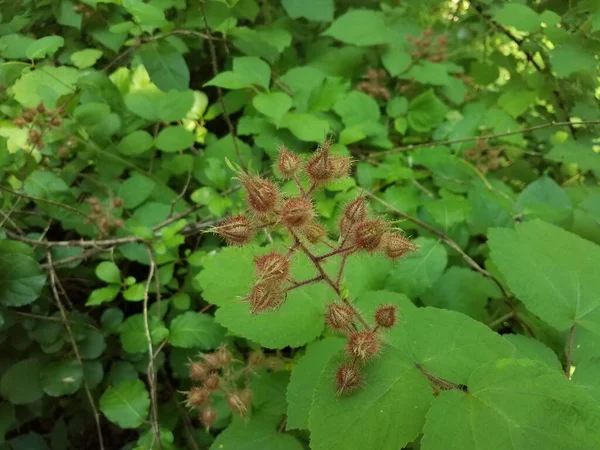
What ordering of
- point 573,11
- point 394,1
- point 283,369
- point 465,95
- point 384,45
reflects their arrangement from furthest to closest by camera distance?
1. point 394,1
2. point 465,95
3. point 384,45
4. point 573,11
5. point 283,369

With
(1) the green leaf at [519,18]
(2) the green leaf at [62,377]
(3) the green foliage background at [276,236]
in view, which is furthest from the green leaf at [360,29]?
(2) the green leaf at [62,377]

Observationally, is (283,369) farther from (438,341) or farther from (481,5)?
(481,5)

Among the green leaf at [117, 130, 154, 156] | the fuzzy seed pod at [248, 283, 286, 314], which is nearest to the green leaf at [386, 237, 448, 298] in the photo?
the fuzzy seed pod at [248, 283, 286, 314]

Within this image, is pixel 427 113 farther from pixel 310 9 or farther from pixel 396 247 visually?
pixel 396 247

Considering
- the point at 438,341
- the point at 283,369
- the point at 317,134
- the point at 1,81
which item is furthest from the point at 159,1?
the point at 438,341

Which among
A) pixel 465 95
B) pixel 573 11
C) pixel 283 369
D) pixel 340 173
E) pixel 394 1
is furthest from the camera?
pixel 394 1

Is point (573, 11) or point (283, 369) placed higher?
point (573, 11)

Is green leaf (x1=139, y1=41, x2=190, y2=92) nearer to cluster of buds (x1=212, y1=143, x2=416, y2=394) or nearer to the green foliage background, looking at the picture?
the green foliage background
